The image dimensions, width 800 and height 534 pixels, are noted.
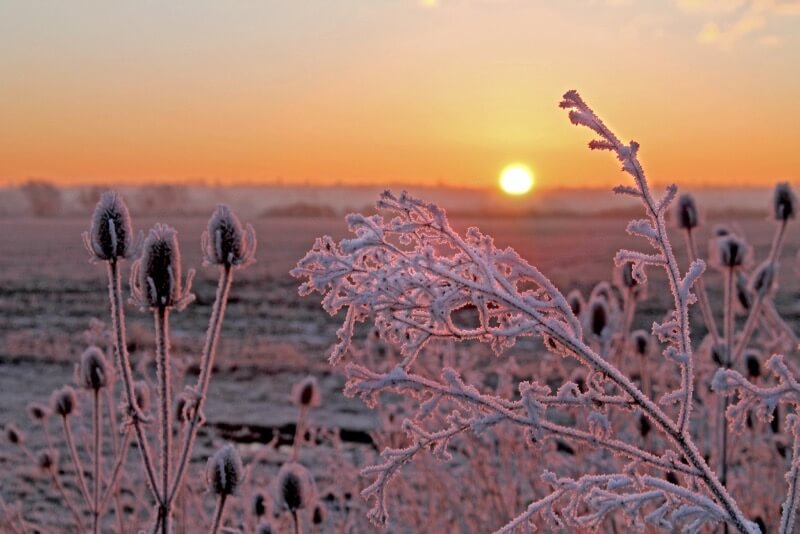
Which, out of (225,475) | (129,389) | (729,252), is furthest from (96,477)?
(729,252)

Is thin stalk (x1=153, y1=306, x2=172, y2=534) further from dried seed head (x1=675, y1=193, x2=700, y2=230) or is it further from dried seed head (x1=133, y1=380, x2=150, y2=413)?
dried seed head (x1=675, y1=193, x2=700, y2=230)

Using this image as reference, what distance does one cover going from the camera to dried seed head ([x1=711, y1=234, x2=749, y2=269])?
3.72m

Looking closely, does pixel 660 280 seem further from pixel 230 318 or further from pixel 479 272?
pixel 479 272

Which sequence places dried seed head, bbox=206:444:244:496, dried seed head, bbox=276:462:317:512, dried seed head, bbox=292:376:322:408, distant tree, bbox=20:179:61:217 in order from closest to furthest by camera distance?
dried seed head, bbox=206:444:244:496 → dried seed head, bbox=276:462:317:512 → dried seed head, bbox=292:376:322:408 → distant tree, bbox=20:179:61:217

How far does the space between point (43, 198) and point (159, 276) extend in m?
101

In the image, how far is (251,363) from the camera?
11578mm

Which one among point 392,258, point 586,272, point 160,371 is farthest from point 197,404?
point 586,272

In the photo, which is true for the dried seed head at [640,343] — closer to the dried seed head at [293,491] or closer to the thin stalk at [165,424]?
the dried seed head at [293,491]

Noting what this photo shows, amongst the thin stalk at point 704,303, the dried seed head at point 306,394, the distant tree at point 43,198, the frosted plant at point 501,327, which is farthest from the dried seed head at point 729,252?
the distant tree at point 43,198

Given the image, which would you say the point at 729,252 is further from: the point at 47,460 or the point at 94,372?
the point at 47,460

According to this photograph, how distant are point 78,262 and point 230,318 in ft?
52.0

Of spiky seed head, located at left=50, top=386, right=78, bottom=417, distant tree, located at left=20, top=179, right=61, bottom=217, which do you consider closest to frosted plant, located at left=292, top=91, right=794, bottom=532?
spiky seed head, located at left=50, top=386, right=78, bottom=417

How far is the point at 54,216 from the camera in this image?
284ft

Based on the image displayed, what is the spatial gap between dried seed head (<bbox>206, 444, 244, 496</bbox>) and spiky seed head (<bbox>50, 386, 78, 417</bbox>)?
5.01 ft
